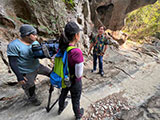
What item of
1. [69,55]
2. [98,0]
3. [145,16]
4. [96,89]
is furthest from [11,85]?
[145,16]

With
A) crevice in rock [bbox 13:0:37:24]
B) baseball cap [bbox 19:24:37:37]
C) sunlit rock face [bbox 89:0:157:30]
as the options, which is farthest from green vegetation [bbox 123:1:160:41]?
baseball cap [bbox 19:24:37:37]

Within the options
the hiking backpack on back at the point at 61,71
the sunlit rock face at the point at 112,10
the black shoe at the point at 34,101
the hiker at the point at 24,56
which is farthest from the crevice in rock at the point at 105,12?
the black shoe at the point at 34,101

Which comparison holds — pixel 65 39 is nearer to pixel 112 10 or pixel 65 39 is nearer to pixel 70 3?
pixel 70 3

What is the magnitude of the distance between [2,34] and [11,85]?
7.05 ft

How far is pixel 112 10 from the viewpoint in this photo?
10336 mm

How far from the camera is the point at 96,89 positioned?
3096 mm

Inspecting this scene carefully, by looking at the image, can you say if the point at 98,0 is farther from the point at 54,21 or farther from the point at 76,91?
the point at 76,91

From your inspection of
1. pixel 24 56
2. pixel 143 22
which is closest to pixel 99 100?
pixel 24 56

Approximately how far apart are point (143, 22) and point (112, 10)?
6.38 meters

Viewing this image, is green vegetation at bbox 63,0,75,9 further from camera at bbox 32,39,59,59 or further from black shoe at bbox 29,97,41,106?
black shoe at bbox 29,97,41,106

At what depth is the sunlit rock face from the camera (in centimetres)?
926

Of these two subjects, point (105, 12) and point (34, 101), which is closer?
point (34, 101)

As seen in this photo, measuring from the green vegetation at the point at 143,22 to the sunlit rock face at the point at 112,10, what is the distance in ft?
12.7

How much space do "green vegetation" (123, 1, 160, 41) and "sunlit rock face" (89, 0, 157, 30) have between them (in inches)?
153
